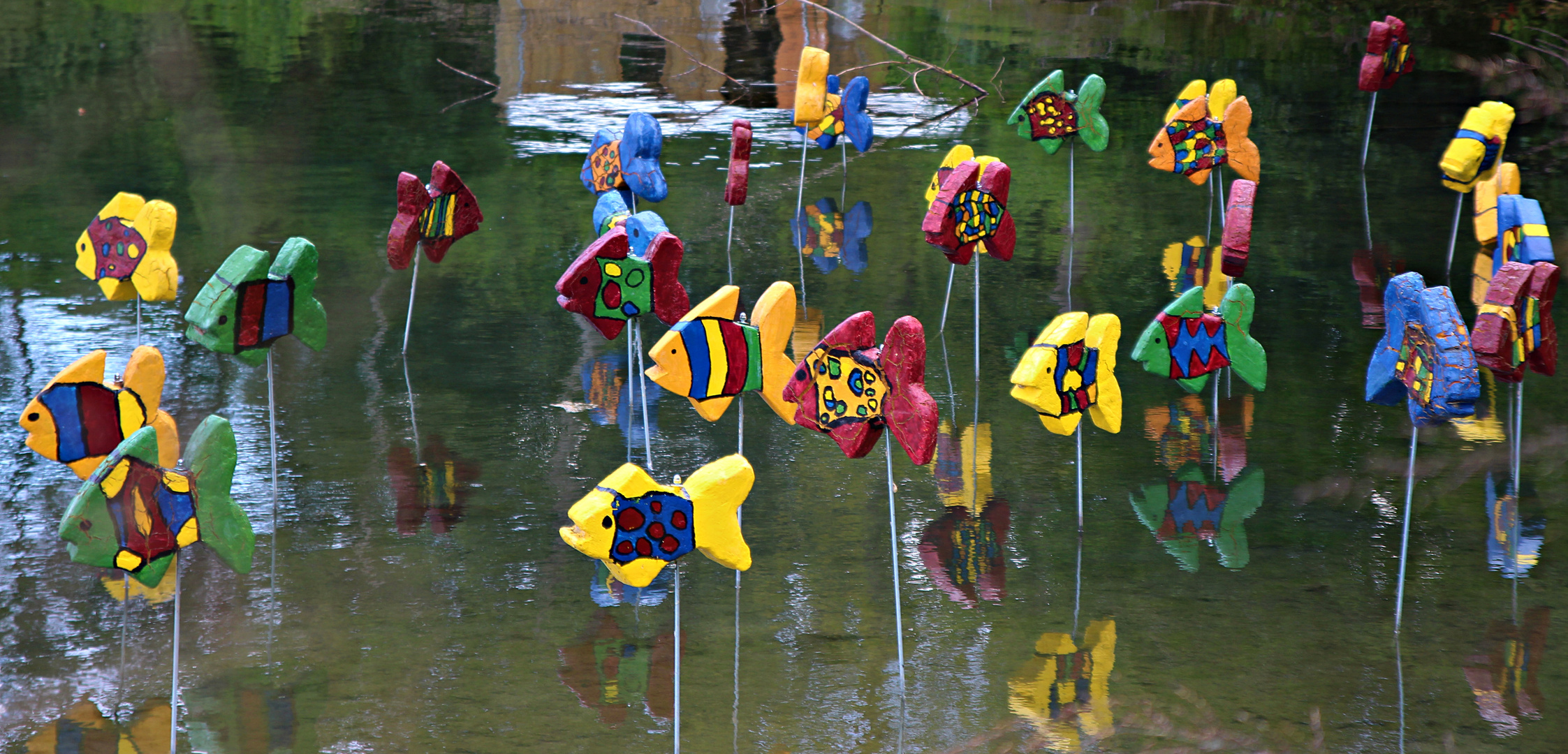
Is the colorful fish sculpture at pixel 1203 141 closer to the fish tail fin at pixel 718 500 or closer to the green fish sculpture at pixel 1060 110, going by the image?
the green fish sculpture at pixel 1060 110

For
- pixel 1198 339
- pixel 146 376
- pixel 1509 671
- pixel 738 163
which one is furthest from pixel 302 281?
pixel 1509 671

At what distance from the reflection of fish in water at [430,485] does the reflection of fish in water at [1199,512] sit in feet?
9.07

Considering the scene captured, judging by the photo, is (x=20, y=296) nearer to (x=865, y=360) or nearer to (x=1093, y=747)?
(x=865, y=360)

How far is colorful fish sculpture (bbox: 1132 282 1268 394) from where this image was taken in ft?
17.3

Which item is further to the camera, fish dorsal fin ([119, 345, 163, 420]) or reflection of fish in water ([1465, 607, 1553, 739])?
fish dorsal fin ([119, 345, 163, 420])

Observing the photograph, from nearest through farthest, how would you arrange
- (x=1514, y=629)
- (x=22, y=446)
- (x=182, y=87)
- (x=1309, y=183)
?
(x=1514, y=629) < (x=22, y=446) < (x=1309, y=183) < (x=182, y=87)

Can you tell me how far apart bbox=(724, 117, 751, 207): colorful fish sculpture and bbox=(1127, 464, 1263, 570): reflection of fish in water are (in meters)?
3.43

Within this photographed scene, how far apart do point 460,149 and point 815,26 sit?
7.37m

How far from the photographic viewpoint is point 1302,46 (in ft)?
51.1

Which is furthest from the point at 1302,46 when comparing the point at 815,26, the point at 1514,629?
the point at 1514,629

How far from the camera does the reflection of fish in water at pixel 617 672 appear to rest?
158 inches

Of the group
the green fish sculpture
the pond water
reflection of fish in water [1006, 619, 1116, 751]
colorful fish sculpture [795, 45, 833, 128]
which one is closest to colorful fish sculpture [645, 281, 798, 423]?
the pond water

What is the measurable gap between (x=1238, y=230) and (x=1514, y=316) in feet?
5.47

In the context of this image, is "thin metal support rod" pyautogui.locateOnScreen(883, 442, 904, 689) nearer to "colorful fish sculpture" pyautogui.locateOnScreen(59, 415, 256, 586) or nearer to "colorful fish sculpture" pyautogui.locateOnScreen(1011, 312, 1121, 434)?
"colorful fish sculpture" pyautogui.locateOnScreen(1011, 312, 1121, 434)
